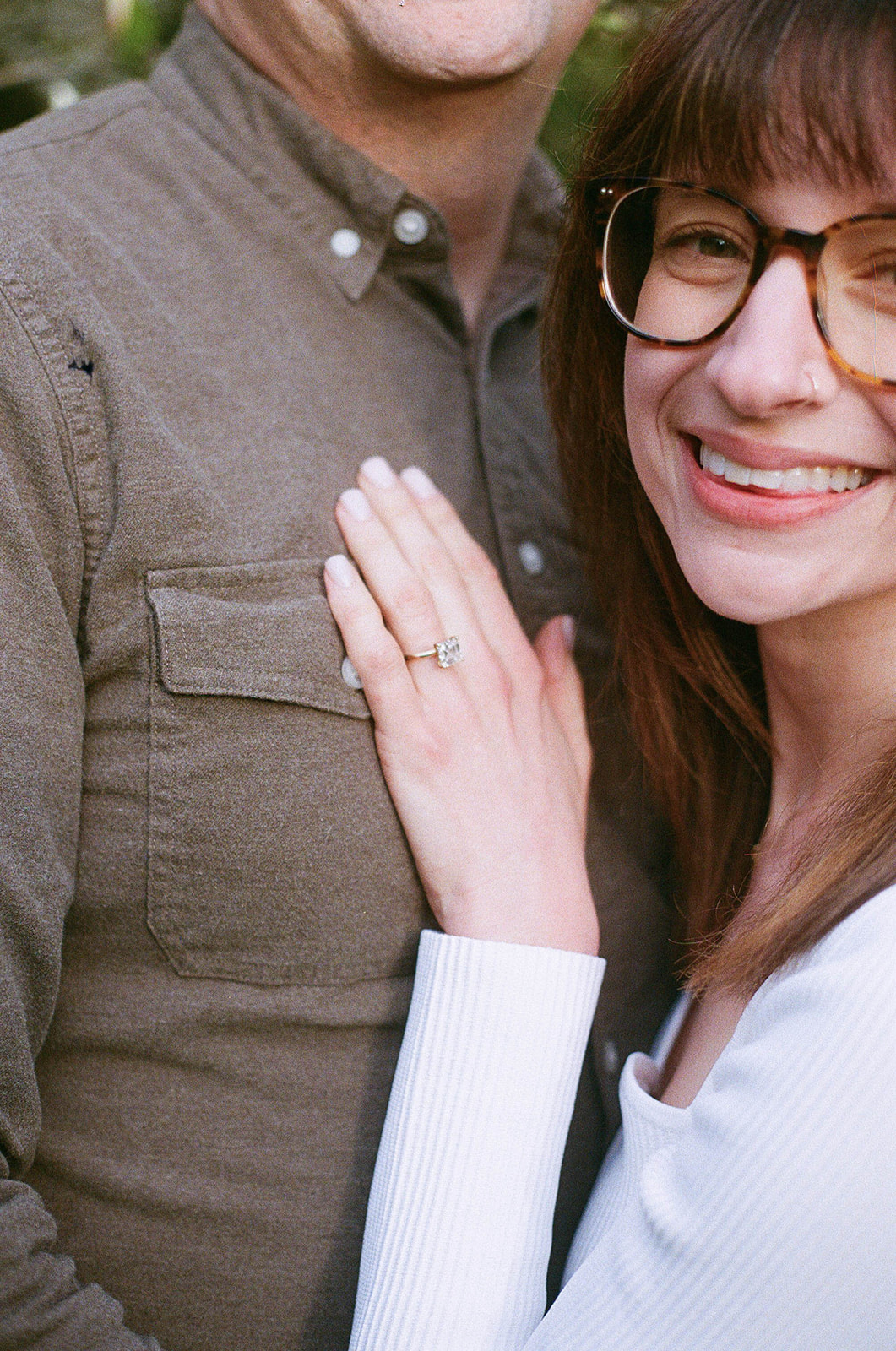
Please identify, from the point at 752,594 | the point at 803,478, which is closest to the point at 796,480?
the point at 803,478

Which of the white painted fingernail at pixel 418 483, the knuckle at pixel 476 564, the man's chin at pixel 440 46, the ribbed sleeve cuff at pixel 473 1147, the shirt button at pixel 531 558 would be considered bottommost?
the ribbed sleeve cuff at pixel 473 1147

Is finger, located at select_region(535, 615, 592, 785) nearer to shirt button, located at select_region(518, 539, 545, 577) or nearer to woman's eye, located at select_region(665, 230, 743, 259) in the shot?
shirt button, located at select_region(518, 539, 545, 577)

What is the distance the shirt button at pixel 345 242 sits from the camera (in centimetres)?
172

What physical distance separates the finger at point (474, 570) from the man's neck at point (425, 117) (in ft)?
1.36

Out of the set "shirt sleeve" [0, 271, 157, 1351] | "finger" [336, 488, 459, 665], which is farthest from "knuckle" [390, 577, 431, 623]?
"shirt sleeve" [0, 271, 157, 1351]

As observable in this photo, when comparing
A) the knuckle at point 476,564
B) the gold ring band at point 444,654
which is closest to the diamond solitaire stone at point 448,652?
the gold ring band at point 444,654

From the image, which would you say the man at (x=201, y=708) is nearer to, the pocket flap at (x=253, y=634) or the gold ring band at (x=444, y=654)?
the pocket flap at (x=253, y=634)

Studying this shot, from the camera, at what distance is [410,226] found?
1768 mm

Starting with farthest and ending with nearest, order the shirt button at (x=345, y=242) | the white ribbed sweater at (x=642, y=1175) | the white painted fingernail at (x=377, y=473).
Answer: the shirt button at (x=345, y=242), the white painted fingernail at (x=377, y=473), the white ribbed sweater at (x=642, y=1175)

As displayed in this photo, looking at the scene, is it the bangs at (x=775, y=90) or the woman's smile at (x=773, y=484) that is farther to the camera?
the woman's smile at (x=773, y=484)

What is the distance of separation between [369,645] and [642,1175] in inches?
26.8

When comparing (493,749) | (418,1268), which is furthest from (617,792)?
(418,1268)

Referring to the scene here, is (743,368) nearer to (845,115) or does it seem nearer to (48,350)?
(845,115)

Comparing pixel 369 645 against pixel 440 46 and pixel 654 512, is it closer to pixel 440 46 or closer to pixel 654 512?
pixel 654 512
